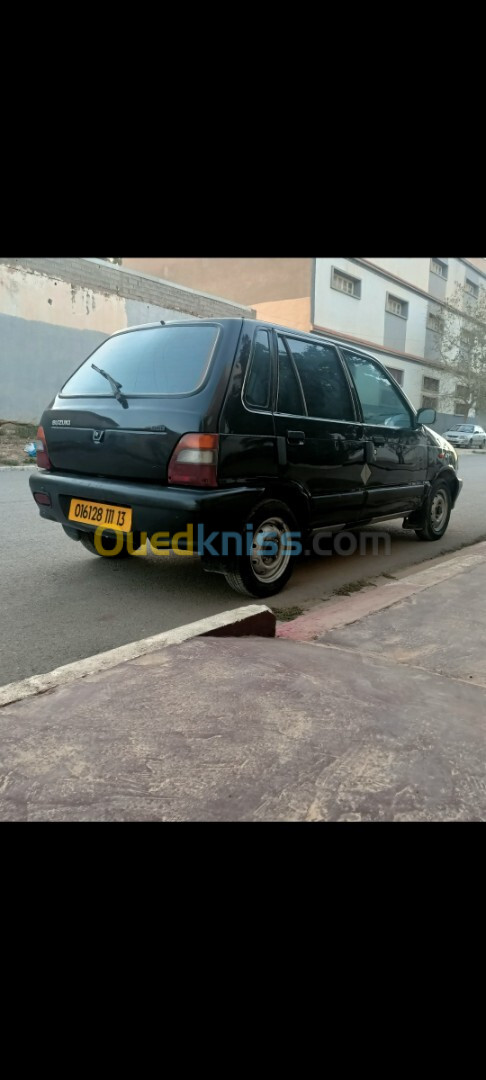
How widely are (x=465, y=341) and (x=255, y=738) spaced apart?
33677 millimetres

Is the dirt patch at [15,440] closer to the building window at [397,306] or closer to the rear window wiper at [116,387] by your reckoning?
the rear window wiper at [116,387]

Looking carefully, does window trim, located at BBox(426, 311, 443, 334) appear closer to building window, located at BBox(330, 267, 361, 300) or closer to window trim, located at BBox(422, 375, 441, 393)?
window trim, located at BBox(422, 375, 441, 393)

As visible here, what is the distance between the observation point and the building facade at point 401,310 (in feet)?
79.0

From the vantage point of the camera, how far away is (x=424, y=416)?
5.74 meters

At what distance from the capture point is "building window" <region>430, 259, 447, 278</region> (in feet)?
103

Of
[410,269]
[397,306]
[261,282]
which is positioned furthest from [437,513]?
[410,269]

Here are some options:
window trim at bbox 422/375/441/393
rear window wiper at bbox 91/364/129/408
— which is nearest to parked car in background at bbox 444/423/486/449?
window trim at bbox 422/375/441/393

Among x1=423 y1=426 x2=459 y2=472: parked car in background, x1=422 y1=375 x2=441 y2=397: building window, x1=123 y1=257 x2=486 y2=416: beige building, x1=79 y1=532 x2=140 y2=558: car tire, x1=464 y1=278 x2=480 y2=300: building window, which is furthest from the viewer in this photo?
x1=464 y1=278 x2=480 y2=300: building window

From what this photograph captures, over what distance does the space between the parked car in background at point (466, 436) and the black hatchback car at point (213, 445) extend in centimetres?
2627

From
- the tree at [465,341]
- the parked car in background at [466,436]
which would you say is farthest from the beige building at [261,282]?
the tree at [465,341]

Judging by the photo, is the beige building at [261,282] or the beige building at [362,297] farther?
the beige building at [362,297]

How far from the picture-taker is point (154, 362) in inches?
156
